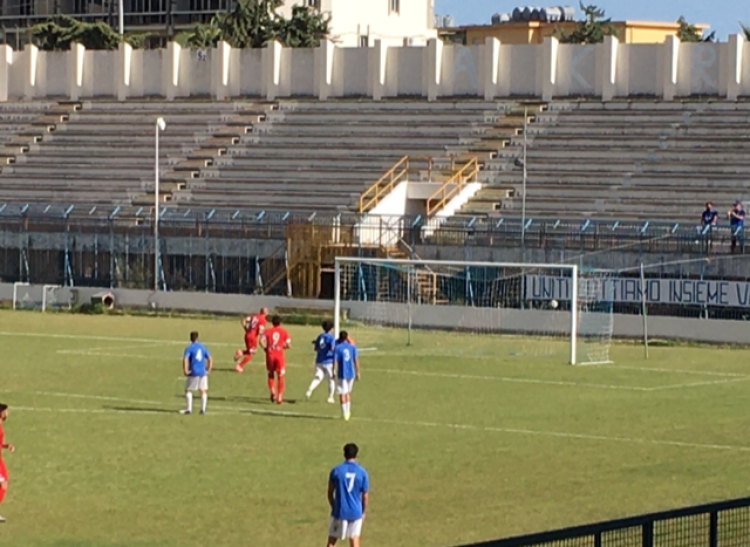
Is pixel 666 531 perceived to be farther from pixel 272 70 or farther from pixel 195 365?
pixel 272 70

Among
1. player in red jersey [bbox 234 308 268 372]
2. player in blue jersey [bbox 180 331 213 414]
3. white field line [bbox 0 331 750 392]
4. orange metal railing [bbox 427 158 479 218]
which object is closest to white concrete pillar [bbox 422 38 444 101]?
orange metal railing [bbox 427 158 479 218]

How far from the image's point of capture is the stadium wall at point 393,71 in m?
60.9

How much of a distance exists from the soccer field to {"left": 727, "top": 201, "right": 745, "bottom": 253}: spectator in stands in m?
7.19

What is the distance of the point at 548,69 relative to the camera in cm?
6334

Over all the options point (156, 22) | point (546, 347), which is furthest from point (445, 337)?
point (156, 22)

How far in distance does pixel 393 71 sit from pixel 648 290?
78.4ft

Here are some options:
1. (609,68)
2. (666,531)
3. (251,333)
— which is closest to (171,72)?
(609,68)

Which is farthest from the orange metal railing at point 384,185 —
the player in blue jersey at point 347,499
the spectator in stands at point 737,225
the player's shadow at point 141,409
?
the player in blue jersey at point 347,499

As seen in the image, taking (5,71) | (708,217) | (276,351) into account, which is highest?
(5,71)

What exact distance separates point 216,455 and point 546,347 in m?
20.7

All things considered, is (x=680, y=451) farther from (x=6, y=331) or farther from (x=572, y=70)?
(x=572, y=70)

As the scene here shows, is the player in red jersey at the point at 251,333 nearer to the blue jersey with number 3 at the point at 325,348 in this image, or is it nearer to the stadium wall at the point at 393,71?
the blue jersey with number 3 at the point at 325,348

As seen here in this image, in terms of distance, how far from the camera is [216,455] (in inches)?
899

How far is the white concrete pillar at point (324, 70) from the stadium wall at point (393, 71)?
0.13 ft
